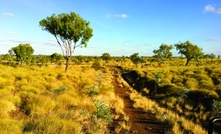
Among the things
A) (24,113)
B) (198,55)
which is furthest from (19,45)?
(24,113)

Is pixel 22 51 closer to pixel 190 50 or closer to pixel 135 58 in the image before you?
pixel 135 58

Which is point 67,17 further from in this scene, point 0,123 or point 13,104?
point 0,123

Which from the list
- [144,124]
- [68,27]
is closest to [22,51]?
[68,27]

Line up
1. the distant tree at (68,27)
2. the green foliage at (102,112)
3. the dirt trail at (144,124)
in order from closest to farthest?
1. the green foliage at (102,112)
2. the dirt trail at (144,124)
3. the distant tree at (68,27)

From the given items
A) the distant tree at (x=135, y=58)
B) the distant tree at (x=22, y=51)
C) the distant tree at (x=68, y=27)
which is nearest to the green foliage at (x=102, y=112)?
the distant tree at (x=68, y=27)

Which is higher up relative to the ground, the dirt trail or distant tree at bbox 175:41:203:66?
distant tree at bbox 175:41:203:66

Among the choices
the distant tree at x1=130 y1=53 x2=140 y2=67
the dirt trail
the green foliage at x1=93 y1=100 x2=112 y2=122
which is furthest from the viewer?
the distant tree at x1=130 y1=53 x2=140 y2=67

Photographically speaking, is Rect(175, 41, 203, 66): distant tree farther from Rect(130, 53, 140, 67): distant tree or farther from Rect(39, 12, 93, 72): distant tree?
Rect(39, 12, 93, 72): distant tree

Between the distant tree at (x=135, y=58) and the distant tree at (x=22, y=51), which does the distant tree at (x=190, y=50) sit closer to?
the distant tree at (x=135, y=58)

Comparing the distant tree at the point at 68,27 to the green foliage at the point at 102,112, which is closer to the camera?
the green foliage at the point at 102,112

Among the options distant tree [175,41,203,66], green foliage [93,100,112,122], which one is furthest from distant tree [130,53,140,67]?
green foliage [93,100,112,122]

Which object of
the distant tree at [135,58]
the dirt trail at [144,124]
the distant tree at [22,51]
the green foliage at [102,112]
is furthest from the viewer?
the distant tree at [135,58]

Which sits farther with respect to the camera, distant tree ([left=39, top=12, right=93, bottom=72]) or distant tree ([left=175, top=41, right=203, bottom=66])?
distant tree ([left=175, top=41, right=203, bottom=66])

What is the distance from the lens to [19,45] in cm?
6494
